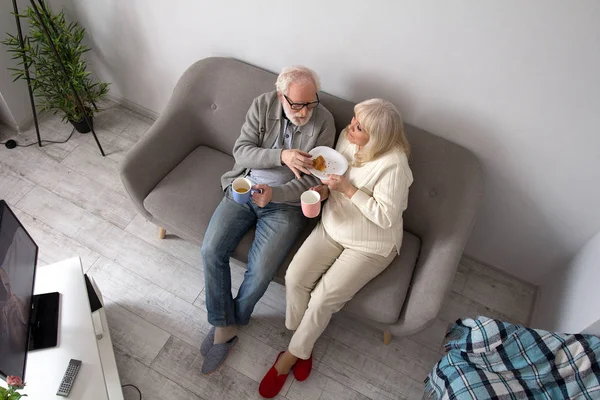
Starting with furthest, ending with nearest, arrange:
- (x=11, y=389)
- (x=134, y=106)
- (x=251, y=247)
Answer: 1. (x=134, y=106)
2. (x=251, y=247)
3. (x=11, y=389)

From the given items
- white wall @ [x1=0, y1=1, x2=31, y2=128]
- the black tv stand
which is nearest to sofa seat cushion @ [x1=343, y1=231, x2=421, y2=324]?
the black tv stand

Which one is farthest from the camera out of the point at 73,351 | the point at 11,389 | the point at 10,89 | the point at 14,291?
the point at 10,89

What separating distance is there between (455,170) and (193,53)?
158cm

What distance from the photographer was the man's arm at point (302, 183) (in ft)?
6.36

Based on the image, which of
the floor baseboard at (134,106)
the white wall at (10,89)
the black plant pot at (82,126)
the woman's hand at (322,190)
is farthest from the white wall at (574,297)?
the white wall at (10,89)

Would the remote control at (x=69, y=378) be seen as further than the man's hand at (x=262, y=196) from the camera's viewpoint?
No

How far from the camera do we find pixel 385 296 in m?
1.90

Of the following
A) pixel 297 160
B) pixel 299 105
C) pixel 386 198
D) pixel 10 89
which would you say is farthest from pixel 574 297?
pixel 10 89

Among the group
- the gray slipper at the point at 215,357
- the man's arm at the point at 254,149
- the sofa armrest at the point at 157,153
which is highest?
the man's arm at the point at 254,149

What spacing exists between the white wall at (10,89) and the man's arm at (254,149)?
159 centimetres

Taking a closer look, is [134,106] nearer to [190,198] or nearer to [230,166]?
[230,166]

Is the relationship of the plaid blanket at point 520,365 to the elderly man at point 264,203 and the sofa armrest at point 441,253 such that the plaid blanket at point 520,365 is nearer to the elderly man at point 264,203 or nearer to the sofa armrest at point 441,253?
the sofa armrest at point 441,253

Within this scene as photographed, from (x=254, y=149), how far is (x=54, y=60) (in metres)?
1.42

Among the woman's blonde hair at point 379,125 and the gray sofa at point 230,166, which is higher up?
the woman's blonde hair at point 379,125
